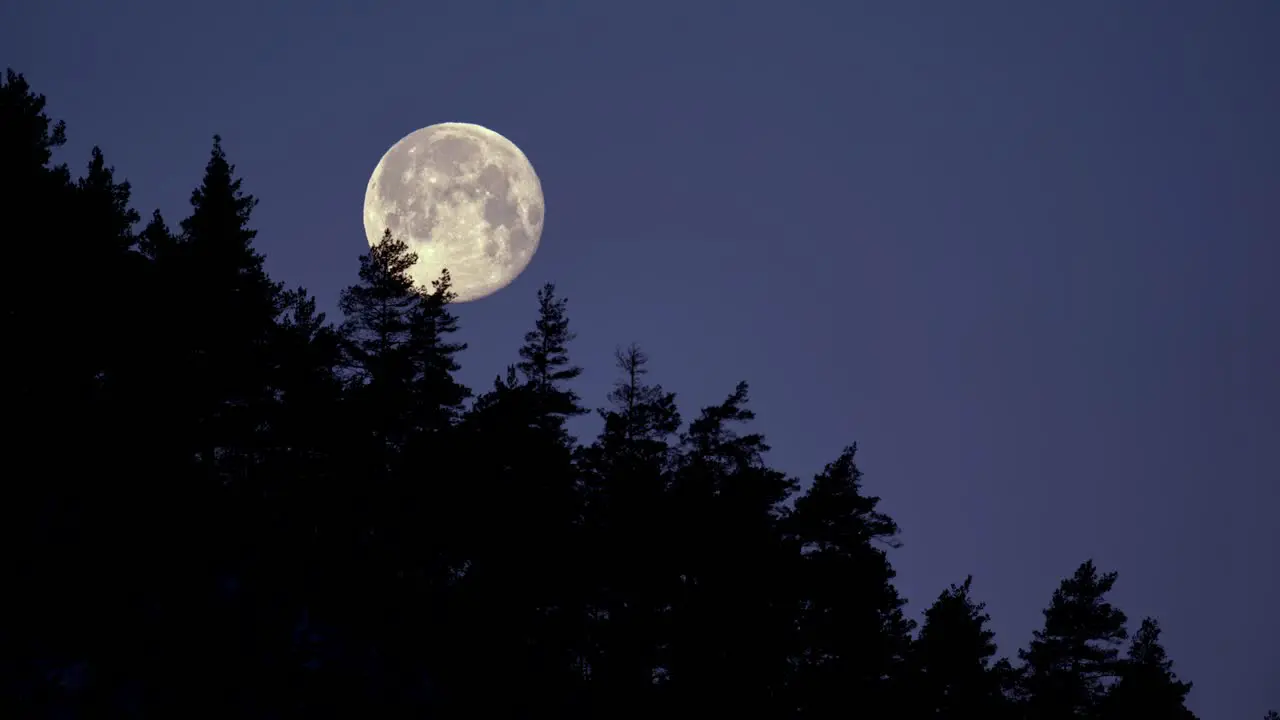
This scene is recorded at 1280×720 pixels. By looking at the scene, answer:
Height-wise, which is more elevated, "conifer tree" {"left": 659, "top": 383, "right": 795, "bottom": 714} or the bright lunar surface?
the bright lunar surface

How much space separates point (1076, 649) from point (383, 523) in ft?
78.7

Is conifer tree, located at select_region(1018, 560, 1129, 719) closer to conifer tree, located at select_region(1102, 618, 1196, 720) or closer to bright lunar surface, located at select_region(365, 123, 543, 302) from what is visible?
conifer tree, located at select_region(1102, 618, 1196, 720)

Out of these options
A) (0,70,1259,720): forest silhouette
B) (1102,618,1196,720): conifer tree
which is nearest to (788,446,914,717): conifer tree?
(0,70,1259,720): forest silhouette

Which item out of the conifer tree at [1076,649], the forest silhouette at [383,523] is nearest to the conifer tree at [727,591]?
the forest silhouette at [383,523]

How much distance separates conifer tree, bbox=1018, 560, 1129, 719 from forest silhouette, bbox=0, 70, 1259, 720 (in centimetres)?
28

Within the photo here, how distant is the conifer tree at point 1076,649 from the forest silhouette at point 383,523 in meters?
0.28

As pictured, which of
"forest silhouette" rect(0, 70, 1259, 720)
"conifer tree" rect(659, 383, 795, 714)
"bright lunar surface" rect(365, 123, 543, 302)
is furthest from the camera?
"bright lunar surface" rect(365, 123, 543, 302)

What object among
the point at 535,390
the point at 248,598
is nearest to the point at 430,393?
the point at 535,390

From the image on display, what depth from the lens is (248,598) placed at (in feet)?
80.9

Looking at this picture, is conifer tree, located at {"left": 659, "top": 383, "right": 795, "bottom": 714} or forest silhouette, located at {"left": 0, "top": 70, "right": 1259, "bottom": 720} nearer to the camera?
forest silhouette, located at {"left": 0, "top": 70, "right": 1259, "bottom": 720}

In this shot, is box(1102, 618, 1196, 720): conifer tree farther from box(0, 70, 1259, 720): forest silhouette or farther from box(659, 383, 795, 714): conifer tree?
box(659, 383, 795, 714): conifer tree

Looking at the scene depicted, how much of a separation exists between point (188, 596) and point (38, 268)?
9.97 m

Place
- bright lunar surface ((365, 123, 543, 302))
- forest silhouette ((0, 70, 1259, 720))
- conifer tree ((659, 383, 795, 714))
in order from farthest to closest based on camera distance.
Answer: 1. bright lunar surface ((365, 123, 543, 302))
2. conifer tree ((659, 383, 795, 714))
3. forest silhouette ((0, 70, 1259, 720))

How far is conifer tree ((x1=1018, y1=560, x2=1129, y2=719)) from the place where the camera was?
137 ft
